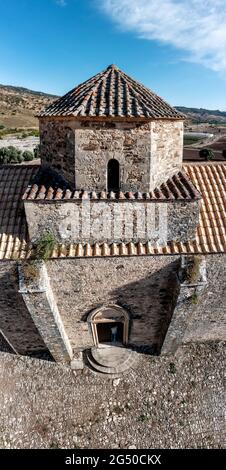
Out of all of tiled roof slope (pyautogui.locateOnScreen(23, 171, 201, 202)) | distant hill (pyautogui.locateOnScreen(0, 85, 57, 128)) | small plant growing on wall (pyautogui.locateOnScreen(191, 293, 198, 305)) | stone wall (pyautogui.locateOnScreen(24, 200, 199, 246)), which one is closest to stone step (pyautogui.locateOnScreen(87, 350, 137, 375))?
small plant growing on wall (pyautogui.locateOnScreen(191, 293, 198, 305))

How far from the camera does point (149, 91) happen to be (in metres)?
8.82

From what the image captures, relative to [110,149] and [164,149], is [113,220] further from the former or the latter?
[164,149]

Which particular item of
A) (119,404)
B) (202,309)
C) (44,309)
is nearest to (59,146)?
(44,309)

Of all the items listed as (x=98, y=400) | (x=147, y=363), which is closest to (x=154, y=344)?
(x=147, y=363)

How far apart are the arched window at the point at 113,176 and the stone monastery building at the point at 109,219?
25mm

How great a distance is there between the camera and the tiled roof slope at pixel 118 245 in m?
7.96

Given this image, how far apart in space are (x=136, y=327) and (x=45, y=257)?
4105 millimetres

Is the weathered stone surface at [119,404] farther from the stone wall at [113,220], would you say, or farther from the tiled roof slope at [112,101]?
the tiled roof slope at [112,101]

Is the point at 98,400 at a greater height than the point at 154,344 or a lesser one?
lesser

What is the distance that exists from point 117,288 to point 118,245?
1279 millimetres

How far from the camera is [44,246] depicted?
784 centimetres

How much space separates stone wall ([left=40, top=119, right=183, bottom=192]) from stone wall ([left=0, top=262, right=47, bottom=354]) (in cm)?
275

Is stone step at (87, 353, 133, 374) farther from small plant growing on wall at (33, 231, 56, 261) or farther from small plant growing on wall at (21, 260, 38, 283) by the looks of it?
small plant growing on wall at (33, 231, 56, 261)
